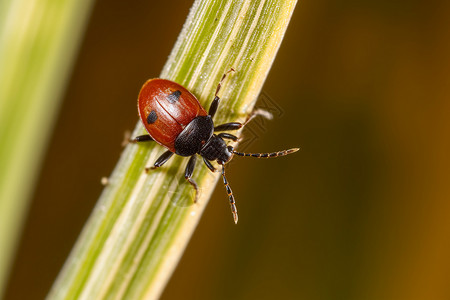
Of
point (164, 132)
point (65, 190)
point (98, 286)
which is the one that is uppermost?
point (164, 132)

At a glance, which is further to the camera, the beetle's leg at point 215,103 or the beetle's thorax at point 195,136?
the beetle's thorax at point 195,136

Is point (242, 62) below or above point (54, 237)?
above

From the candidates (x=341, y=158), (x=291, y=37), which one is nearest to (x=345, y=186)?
(x=341, y=158)

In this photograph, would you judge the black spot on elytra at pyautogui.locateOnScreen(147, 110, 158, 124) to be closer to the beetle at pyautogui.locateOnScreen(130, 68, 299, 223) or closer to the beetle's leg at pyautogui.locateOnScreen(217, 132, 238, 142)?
the beetle at pyautogui.locateOnScreen(130, 68, 299, 223)

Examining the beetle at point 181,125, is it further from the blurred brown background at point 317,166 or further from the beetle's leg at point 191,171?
the blurred brown background at point 317,166

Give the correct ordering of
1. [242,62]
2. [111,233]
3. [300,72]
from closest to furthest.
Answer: [242,62] → [111,233] → [300,72]

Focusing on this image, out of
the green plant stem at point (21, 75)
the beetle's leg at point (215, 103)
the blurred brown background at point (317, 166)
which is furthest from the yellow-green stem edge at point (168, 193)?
the blurred brown background at point (317, 166)

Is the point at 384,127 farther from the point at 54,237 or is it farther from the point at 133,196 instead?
the point at 54,237
